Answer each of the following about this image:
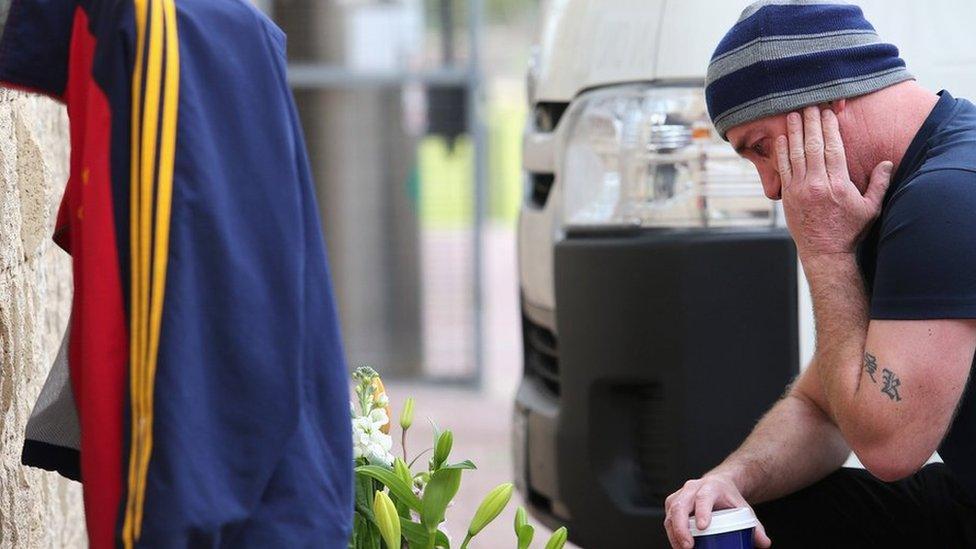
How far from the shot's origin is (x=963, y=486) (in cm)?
251

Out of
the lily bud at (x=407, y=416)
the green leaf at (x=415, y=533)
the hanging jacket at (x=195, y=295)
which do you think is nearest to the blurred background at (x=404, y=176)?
the lily bud at (x=407, y=416)

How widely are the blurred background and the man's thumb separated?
585 centimetres

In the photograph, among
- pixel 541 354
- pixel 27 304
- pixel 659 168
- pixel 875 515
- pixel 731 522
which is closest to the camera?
pixel 731 522

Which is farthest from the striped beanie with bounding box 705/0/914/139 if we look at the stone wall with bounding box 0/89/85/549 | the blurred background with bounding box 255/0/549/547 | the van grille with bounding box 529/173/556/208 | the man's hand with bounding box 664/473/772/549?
the blurred background with bounding box 255/0/549/547

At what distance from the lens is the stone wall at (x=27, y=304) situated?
2.62m

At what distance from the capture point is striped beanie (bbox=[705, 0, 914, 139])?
93.7 inches

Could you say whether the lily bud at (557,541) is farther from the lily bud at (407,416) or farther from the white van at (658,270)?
the white van at (658,270)

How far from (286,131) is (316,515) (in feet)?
1.47

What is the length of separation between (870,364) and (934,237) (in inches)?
9.0

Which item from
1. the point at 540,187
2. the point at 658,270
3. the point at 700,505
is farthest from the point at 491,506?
the point at 540,187

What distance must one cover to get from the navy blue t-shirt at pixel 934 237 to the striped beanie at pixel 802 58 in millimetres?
141

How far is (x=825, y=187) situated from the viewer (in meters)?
2.41

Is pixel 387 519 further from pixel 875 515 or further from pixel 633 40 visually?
pixel 633 40

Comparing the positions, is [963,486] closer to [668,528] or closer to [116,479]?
[668,528]
